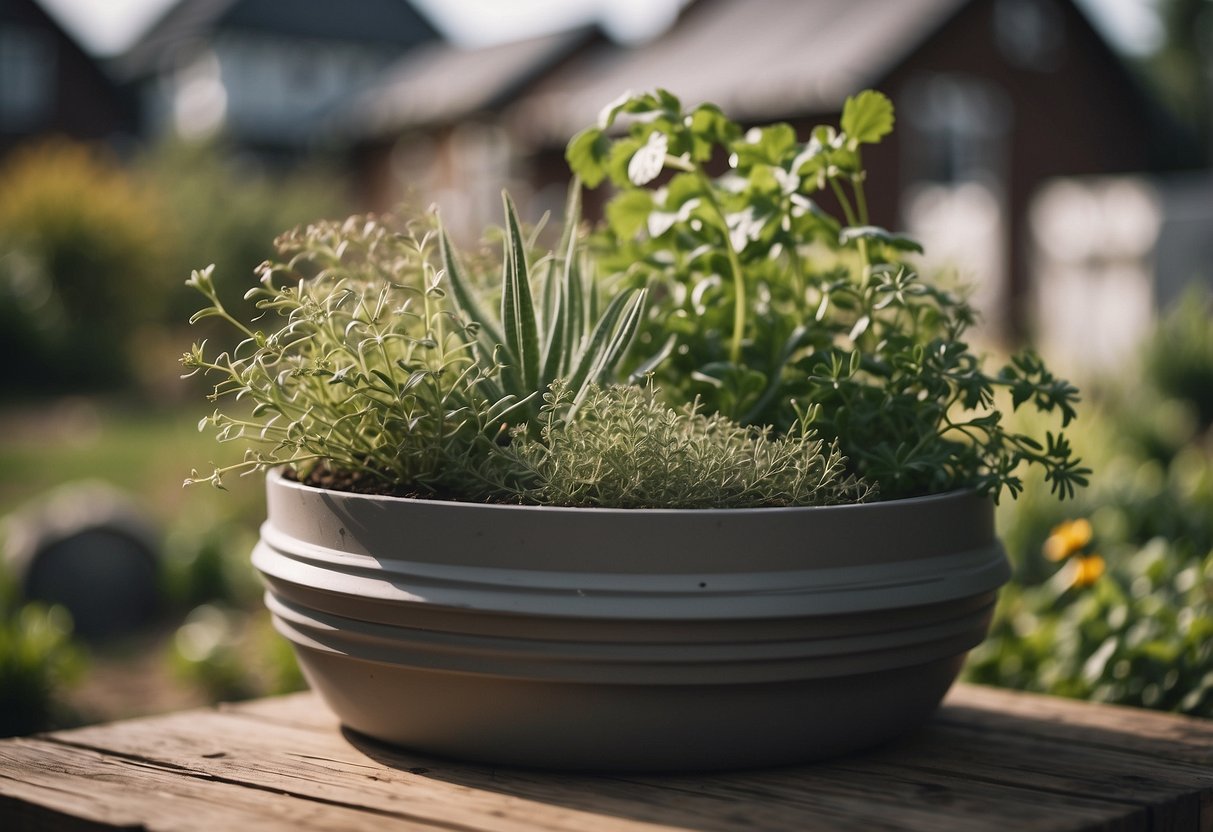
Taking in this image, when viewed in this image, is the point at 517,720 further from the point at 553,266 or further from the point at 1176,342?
the point at 1176,342

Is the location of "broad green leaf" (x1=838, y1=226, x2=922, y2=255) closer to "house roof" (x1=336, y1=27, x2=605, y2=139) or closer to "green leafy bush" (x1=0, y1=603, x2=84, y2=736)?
"green leafy bush" (x1=0, y1=603, x2=84, y2=736)

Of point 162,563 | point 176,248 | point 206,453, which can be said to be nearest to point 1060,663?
point 162,563

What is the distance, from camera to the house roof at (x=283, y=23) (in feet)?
95.9

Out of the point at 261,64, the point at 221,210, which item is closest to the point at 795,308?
the point at 221,210

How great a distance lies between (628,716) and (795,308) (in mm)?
676

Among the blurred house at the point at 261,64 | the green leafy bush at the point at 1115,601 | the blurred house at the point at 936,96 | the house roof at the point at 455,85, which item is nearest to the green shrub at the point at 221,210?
the blurred house at the point at 936,96

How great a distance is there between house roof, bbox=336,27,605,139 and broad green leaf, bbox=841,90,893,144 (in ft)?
66.6

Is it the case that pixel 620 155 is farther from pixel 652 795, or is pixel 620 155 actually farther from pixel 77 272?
pixel 77 272

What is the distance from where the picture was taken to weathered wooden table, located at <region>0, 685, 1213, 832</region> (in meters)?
1.19

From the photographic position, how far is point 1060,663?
2.21 meters

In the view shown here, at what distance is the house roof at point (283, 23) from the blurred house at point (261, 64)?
0.08 feet

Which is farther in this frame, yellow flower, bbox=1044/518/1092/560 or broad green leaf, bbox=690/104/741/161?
yellow flower, bbox=1044/518/1092/560

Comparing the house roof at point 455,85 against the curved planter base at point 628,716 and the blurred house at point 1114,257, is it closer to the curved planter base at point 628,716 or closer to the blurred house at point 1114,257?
the blurred house at point 1114,257

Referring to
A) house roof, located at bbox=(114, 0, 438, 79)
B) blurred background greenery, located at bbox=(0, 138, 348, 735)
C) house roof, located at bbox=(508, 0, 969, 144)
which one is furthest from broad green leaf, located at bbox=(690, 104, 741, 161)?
house roof, located at bbox=(114, 0, 438, 79)
